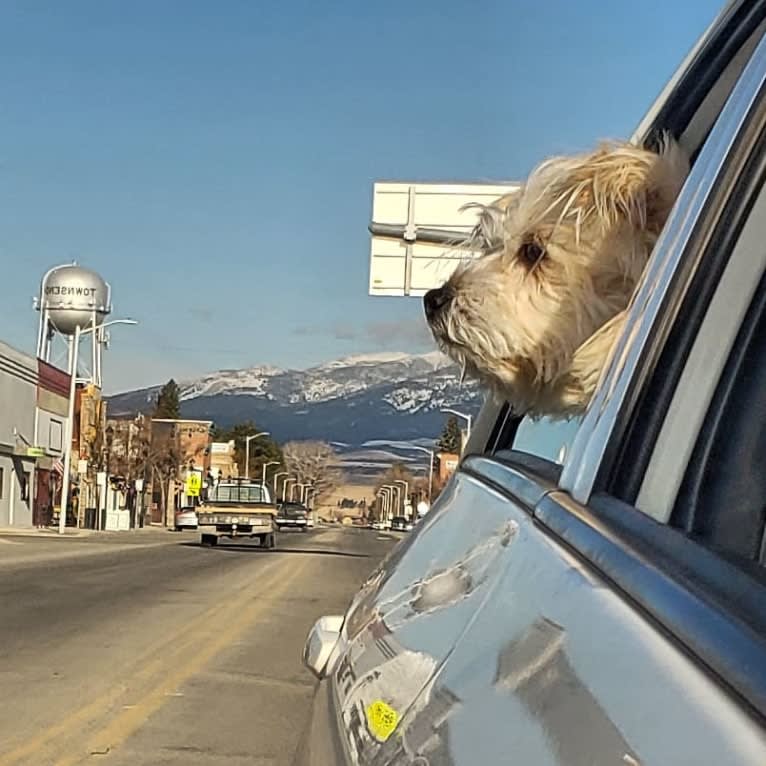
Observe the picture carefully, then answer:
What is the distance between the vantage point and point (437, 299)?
2.75 metres

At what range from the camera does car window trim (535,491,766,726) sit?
979 millimetres

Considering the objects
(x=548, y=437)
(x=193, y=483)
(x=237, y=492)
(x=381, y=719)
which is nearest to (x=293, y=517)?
(x=193, y=483)

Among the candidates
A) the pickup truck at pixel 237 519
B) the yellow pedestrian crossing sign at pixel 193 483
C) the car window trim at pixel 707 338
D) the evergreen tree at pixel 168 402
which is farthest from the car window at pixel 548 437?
the evergreen tree at pixel 168 402

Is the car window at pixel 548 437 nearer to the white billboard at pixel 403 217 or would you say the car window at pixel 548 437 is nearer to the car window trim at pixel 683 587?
the car window trim at pixel 683 587

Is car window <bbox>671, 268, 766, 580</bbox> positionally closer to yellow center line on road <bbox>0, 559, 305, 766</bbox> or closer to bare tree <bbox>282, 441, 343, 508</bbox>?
yellow center line on road <bbox>0, 559, 305, 766</bbox>

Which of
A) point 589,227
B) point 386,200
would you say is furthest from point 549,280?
point 386,200

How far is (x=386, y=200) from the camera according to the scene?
21797 mm

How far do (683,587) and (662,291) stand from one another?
70cm

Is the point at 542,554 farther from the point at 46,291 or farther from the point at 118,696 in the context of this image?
the point at 46,291

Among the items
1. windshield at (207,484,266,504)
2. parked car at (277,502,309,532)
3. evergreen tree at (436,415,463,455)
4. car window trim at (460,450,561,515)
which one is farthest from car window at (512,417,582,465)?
parked car at (277,502,309,532)

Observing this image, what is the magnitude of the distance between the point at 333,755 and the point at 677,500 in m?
0.95

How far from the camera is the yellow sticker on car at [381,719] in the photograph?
1.96m

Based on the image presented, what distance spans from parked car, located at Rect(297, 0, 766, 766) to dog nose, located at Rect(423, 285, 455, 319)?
1.14 ft

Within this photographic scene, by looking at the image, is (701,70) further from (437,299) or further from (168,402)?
(168,402)
